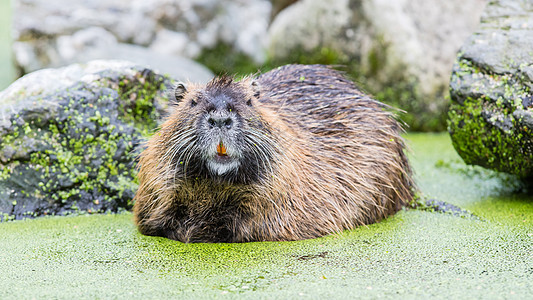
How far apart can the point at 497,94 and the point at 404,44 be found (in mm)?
2676

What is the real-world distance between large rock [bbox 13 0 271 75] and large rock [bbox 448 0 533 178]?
3.57 metres

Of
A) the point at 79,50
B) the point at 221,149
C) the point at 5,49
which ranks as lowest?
the point at 5,49

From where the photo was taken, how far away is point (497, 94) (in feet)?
13.1

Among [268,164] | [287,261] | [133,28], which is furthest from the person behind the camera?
[133,28]

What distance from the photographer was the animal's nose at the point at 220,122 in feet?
10.6

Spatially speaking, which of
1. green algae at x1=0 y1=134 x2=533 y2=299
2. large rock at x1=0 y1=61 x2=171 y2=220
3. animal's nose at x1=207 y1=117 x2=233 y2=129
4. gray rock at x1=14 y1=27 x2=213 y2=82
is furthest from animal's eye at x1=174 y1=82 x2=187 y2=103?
gray rock at x1=14 y1=27 x2=213 y2=82

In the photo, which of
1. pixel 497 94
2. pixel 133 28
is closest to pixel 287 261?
pixel 497 94

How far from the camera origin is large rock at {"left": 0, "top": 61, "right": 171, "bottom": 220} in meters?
4.16

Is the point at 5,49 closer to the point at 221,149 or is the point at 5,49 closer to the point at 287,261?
the point at 221,149

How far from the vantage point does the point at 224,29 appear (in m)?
8.29

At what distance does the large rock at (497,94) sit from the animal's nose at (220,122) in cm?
179

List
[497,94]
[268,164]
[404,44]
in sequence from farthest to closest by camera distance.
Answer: [404,44] → [497,94] → [268,164]

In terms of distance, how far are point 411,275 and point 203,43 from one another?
5786mm

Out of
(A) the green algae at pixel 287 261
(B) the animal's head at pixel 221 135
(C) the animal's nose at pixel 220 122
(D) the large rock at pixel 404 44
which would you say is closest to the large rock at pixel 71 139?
(A) the green algae at pixel 287 261
